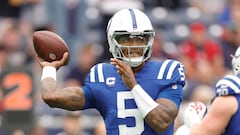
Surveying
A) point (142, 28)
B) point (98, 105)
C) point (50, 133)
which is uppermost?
point (142, 28)

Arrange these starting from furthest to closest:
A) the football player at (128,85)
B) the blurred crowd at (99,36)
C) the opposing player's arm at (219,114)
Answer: the blurred crowd at (99,36) → the football player at (128,85) → the opposing player's arm at (219,114)

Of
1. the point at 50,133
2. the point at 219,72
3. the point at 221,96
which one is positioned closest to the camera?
the point at 221,96

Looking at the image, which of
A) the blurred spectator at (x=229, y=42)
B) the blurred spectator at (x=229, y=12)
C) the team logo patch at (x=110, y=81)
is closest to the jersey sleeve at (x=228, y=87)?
the team logo patch at (x=110, y=81)

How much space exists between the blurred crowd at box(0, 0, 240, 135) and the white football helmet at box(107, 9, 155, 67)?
15.0 ft

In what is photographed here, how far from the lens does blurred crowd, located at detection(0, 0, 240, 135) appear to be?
11.8 metres

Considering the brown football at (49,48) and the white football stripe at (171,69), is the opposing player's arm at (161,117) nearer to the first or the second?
the white football stripe at (171,69)

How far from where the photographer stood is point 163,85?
20.9 ft

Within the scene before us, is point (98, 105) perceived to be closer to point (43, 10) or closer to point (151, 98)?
point (151, 98)

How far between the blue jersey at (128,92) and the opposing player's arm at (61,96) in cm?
5

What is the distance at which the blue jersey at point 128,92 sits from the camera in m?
6.36

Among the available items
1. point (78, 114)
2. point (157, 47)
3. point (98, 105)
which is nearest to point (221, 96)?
point (98, 105)

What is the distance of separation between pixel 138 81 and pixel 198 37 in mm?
6662

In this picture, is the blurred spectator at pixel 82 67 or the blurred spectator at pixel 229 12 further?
the blurred spectator at pixel 229 12

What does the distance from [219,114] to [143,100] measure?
0.48m
